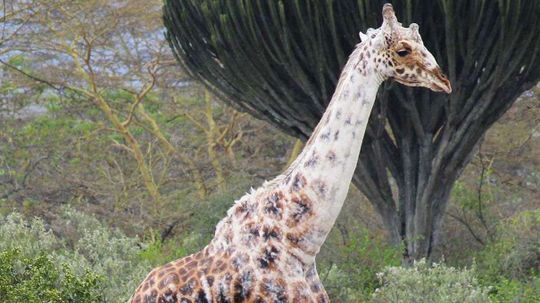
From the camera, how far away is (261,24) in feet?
27.7

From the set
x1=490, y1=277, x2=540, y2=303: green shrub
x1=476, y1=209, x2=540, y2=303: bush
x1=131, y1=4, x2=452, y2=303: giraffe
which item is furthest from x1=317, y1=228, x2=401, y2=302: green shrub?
x1=131, y1=4, x2=452, y2=303: giraffe

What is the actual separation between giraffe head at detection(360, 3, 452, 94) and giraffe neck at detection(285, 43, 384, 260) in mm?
71

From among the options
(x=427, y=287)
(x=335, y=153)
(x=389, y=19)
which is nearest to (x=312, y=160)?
(x=335, y=153)

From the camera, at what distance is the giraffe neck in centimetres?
435

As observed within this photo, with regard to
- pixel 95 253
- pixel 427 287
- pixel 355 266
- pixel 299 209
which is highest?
pixel 299 209

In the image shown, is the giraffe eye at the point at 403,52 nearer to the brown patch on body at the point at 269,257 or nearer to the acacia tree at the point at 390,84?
the brown patch on body at the point at 269,257

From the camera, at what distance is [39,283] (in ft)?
21.4

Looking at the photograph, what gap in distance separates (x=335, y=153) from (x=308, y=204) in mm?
281

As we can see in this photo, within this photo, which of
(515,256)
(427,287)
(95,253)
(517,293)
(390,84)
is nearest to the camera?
(427,287)

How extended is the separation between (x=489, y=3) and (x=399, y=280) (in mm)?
2766

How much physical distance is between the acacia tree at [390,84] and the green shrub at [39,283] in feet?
9.33

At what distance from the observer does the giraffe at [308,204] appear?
4.35m

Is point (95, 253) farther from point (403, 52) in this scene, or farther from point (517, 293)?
point (403, 52)

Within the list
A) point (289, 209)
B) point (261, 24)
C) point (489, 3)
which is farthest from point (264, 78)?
point (289, 209)
